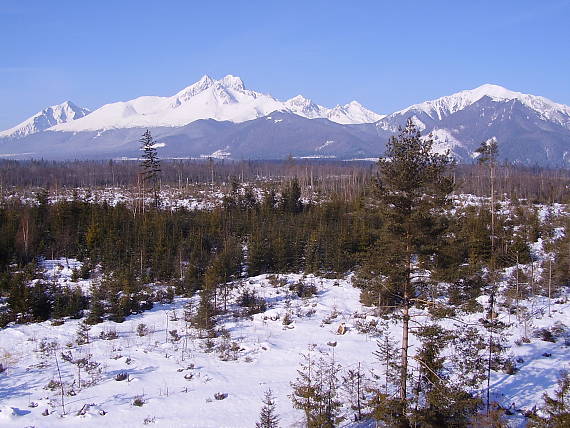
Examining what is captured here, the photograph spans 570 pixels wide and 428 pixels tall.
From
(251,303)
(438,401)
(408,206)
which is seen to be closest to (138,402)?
(438,401)

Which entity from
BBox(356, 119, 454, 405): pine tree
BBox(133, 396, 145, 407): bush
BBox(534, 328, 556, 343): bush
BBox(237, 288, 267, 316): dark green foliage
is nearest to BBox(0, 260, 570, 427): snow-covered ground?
BBox(133, 396, 145, 407): bush

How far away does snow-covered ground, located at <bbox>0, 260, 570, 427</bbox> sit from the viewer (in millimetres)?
13391

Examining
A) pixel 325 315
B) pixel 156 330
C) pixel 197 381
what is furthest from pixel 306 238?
pixel 197 381

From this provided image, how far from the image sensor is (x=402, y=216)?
41.9 ft

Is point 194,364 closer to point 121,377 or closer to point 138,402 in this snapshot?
point 121,377

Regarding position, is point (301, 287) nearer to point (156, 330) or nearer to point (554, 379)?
point (156, 330)

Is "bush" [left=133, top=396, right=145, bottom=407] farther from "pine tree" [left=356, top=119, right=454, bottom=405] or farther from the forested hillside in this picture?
"pine tree" [left=356, top=119, right=454, bottom=405]

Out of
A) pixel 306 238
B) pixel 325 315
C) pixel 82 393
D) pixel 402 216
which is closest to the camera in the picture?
pixel 402 216

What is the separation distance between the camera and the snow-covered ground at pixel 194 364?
13.4m

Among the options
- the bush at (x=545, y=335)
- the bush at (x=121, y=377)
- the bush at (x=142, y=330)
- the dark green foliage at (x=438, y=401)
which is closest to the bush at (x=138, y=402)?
the bush at (x=121, y=377)

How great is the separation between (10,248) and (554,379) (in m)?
32.1

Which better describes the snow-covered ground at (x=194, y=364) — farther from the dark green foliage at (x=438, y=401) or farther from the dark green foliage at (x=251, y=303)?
the dark green foliage at (x=438, y=401)

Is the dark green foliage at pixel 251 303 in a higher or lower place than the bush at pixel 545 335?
higher

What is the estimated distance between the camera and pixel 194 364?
17094 mm
